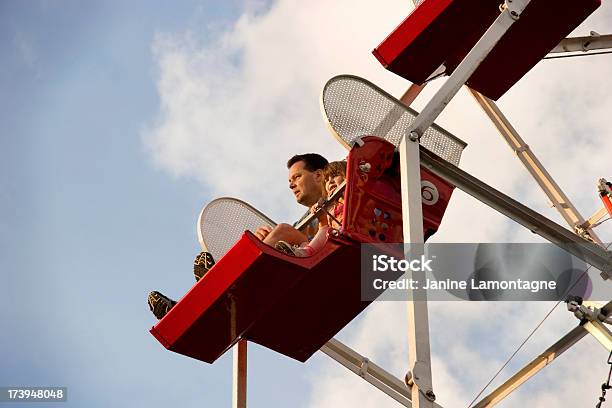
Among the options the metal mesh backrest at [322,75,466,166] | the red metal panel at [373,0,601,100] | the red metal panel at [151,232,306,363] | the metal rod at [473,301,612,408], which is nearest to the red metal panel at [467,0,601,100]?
the red metal panel at [373,0,601,100]

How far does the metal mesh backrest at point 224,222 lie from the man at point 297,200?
0.64 meters

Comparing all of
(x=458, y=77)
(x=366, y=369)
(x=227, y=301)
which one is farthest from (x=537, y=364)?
(x=458, y=77)

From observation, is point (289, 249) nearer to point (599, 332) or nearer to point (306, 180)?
point (306, 180)

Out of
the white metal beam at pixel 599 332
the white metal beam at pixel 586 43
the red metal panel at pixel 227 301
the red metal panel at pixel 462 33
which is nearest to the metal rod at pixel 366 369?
the red metal panel at pixel 227 301

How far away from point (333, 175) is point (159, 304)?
179 cm

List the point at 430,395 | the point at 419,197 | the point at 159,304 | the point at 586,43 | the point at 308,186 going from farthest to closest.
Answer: the point at 308,186, the point at 586,43, the point at 159,304, the point at 419,197, the point at 430,395

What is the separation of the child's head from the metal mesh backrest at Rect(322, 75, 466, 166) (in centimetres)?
Answer: 65

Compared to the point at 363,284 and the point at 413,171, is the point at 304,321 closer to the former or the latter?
the point at 363,284

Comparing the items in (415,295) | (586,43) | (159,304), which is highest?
(586,43)

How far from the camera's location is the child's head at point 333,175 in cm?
986

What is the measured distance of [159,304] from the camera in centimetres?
942

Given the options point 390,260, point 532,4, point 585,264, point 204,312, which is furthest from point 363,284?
point 532,4

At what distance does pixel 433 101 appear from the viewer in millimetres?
8078

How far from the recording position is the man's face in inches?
398
